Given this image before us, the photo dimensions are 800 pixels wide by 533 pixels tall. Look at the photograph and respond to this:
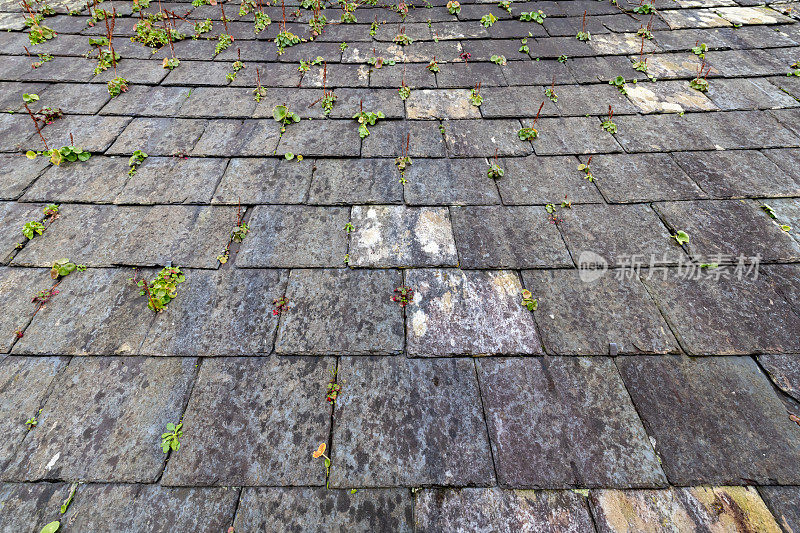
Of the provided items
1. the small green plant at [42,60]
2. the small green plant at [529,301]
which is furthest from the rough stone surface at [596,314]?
the small green plant at [42,60]

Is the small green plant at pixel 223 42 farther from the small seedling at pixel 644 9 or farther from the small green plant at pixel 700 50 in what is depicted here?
the small green plant at pixel 700 50

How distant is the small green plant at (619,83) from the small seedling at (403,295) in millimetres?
2889

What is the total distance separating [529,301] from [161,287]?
2127 millimetres

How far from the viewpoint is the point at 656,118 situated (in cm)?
310

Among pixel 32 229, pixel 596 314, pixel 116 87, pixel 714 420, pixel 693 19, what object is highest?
pixel 693 19

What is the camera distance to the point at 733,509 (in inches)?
57.9

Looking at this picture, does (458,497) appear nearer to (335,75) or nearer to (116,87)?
(335,75)

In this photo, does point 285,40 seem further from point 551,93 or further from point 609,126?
point 609,126

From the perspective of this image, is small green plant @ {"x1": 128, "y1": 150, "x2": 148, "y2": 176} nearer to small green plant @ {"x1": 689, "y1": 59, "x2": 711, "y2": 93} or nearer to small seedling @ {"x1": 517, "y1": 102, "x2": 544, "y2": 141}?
small seedling @ {"x1": 517, "y1": 102, "x2": 544, "y2": 141}

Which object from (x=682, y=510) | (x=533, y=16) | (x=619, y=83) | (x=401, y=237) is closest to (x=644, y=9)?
(x=533, y=16)

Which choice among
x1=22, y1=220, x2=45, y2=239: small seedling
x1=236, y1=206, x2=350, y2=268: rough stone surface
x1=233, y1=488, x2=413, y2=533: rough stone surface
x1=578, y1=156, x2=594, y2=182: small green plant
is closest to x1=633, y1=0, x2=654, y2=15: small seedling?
x1=578, y1=156, x2=594, y2=182: small green plant

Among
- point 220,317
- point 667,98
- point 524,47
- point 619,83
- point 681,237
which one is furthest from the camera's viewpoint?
point 524,47

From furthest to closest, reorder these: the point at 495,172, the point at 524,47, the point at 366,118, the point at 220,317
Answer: the point at 524,47, the point at 366,118, the point at 495,172, the point at 220,317

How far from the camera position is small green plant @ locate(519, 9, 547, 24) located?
404 centimetres
